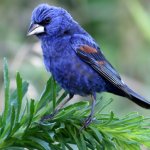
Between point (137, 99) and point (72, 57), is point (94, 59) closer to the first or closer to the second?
point (72, 57)

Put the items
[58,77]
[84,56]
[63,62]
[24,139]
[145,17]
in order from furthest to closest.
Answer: [145,17] → [84,56] → [63,62] → [58,77] → [24,139]

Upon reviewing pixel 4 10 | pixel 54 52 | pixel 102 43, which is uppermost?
pixel 4 10

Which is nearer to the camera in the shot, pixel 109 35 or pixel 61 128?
pixel 61 128

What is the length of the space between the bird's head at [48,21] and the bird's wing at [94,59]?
0.08m

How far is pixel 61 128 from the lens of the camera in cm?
130

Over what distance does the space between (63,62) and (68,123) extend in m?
0.70

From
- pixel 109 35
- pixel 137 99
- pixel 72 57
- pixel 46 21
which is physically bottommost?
pixel 137 99

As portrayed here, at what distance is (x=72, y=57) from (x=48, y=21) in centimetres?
16

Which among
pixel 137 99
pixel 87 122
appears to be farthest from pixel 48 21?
pixel 87 122

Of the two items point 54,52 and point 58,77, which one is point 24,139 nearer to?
point 58,77

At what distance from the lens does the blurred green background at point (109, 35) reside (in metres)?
2.90

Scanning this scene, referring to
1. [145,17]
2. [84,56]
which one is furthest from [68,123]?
[145,17]

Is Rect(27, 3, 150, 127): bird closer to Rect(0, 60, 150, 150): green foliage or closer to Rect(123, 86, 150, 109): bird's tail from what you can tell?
Rect(123, 86, 150, 109): bird's tail

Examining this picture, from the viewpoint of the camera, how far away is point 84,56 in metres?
2.16
